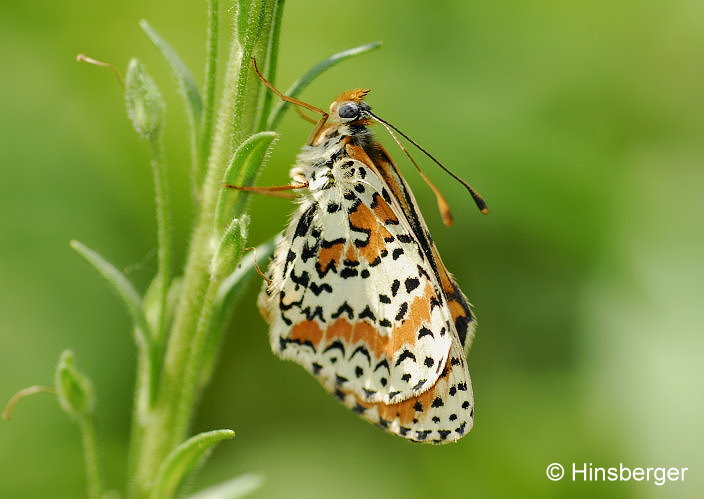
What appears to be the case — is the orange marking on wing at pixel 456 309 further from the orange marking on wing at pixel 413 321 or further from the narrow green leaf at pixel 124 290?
the narrow green leaf at pixel 124 290

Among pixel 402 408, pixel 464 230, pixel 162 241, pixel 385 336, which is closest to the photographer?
pixel 162 241

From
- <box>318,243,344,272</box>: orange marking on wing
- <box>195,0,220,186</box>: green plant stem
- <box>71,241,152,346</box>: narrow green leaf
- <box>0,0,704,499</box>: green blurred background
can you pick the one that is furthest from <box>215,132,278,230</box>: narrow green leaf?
<box>0,0,704,499</box>: green blurred background

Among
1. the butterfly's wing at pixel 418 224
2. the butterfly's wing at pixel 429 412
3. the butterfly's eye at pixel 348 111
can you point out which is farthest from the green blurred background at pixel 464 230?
the butterfly's wing at pixel 429 412

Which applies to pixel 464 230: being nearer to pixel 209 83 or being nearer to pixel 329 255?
pixel 329 255

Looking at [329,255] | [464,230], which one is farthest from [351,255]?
[464,230]

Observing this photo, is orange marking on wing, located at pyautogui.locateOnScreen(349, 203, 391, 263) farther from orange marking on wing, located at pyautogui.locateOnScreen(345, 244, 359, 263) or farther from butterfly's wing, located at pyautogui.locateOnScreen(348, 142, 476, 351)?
butterfly's wing, located at pyautogui.locateOnScreen(348, 142, 476, 351)

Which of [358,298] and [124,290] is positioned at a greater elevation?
[124,290]
